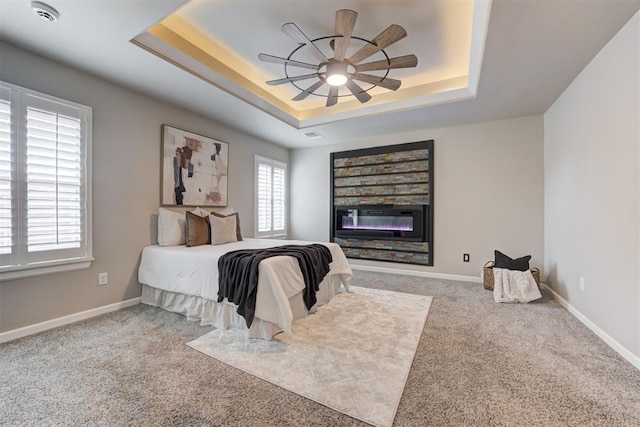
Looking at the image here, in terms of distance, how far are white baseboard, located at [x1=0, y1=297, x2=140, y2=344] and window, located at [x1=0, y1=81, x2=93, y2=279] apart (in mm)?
475

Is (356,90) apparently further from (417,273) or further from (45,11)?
(417,273)

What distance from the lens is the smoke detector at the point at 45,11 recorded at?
6.35ft

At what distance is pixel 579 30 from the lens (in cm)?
217

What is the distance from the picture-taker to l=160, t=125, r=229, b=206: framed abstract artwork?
11.8 ft

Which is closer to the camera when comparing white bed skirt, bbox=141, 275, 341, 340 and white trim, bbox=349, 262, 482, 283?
white bed skirt, bbox=141, 275, 341, 340

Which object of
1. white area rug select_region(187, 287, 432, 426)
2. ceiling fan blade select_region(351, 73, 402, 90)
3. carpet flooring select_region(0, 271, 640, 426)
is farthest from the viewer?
ceiling fan blade select_region(351, 73, 402, 90)

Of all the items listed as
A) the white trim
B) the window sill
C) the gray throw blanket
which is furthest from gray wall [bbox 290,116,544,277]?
the window sill

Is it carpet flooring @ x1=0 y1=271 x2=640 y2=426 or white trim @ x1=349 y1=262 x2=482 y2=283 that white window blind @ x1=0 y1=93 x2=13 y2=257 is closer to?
carpet flooring @ x1=0 y1=271 x2=640 y2=426

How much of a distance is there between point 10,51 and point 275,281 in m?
3.01

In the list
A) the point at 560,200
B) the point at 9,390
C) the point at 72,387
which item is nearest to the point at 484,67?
the point at 560,200

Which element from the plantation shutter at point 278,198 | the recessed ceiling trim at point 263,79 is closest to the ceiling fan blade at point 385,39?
the recessed ceiling trim at point 263,79

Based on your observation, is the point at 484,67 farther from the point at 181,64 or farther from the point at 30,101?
the point at 30,101

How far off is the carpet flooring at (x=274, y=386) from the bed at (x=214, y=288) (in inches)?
11.2

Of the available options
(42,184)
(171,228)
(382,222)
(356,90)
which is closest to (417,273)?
(382,222)
